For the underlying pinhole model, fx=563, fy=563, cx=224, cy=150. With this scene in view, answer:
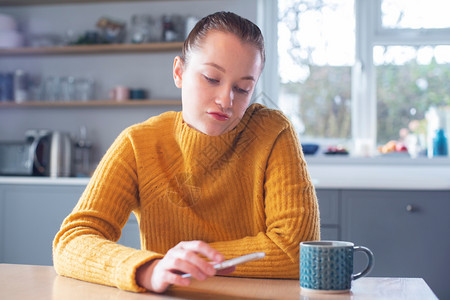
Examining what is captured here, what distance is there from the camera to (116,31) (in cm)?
368

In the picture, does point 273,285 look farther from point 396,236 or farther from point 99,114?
point 99,114

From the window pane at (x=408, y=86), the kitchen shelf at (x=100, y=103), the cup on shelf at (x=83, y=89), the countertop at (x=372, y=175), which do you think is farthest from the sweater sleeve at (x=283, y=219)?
the cup on shelf at (x=83, y=89)

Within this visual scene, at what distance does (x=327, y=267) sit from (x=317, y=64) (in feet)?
→ 9.56

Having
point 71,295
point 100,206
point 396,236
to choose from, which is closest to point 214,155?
point 100,206

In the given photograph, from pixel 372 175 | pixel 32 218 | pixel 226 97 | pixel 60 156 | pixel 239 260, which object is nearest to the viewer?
pixel 239 260

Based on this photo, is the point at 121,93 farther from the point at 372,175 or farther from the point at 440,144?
the point at 440,144

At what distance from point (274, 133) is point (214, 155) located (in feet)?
0.50

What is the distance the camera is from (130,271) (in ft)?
3.07

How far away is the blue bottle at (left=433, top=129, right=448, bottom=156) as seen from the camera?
11.2 feet

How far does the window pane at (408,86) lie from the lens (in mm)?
3578

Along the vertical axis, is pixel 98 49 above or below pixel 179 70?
above

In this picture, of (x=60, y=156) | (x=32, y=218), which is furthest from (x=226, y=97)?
(x=60, y=156)

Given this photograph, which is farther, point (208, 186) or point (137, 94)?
point (137, 94)

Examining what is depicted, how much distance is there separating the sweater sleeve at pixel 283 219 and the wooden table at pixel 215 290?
0.07 m
